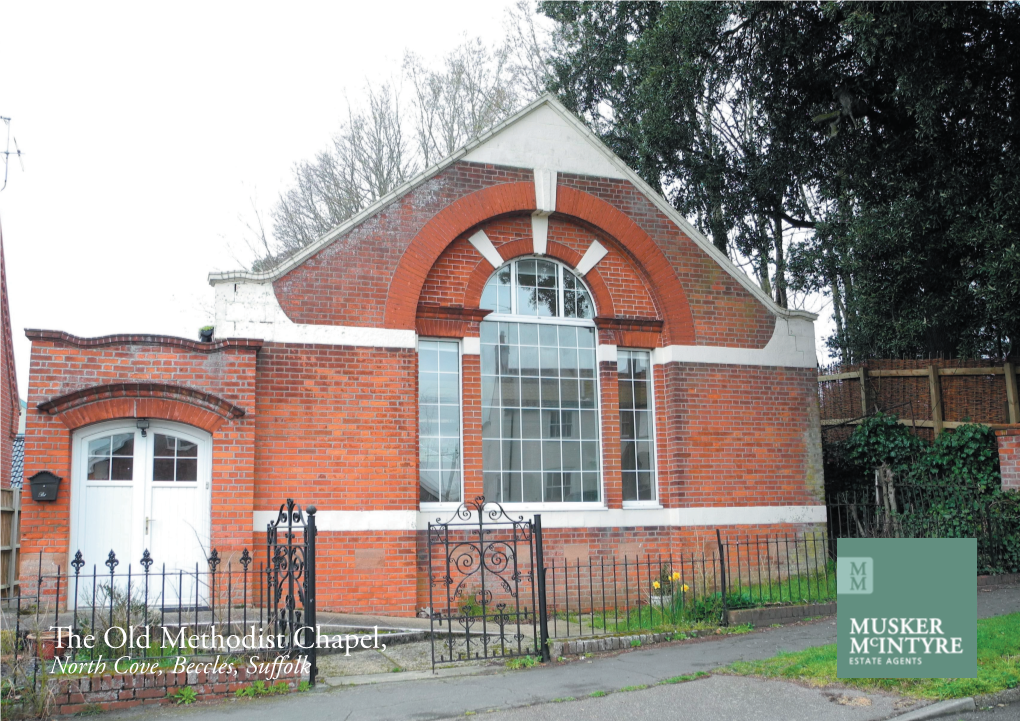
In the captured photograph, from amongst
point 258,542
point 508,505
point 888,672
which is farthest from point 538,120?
point 888,672

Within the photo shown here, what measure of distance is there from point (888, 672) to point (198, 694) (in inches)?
225

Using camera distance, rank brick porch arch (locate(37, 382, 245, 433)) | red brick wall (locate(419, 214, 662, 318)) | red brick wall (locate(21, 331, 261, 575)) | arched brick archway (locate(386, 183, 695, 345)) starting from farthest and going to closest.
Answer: red brick wall (locate(419, 214, 662, 318)) < arched brick archway (locate(386, 183, 695, 345)) < brick porch arch (locate(37, 382, 245, 433)) < red brick wall (locate(21, 331, 261, 575))

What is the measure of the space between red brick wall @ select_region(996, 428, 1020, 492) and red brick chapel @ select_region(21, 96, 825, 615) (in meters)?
2.67

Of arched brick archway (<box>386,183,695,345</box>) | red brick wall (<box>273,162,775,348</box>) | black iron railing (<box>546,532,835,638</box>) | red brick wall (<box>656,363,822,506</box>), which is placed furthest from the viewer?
red brick wall (<box>656,363,822,506</box>)

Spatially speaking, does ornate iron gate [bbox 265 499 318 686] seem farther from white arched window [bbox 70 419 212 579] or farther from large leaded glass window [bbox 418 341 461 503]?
large leaded glass window [bbox 418 341 461 503]

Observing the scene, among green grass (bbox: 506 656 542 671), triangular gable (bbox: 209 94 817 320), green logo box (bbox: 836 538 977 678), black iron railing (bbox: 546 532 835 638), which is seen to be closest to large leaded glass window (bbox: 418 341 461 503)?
black iron railing (bbox: 546 532 835 638)

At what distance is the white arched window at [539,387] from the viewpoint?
13.2m

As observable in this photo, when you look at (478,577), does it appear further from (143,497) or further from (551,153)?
(551,153)

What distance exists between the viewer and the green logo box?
22.6 ft

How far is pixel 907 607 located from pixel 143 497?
28.2 ft

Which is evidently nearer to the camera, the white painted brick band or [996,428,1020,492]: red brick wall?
the white painted brick band

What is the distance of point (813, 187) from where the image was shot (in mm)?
19703

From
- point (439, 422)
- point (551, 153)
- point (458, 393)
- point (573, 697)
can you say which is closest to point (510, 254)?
point (551, 153)

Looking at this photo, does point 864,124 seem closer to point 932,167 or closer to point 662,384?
point 932,167
